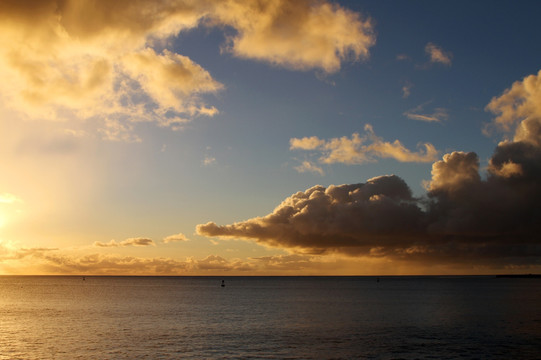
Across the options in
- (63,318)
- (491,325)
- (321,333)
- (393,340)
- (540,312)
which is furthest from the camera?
(540,312)

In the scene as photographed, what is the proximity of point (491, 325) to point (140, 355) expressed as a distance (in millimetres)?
61370

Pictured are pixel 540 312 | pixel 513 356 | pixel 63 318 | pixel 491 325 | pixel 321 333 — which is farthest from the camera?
pixel 540 312

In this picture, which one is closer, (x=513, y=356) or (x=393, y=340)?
(x=513, y=356)

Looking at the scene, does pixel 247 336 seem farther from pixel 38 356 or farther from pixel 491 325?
pixel 491 325

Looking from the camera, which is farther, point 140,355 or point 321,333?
point 321,333

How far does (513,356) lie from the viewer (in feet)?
179

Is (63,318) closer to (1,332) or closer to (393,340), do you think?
(1,332)

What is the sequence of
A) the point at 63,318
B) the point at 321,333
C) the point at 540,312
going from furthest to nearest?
Answer: the point at 540,312, the point at 63,318, the point at 321,333

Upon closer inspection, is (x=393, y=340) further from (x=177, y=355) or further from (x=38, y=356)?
(x=38, y=356)

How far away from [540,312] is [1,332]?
4286 inches

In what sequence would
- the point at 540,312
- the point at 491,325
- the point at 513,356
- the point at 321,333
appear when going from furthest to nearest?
the point at 540,312 < the point at 491,325 < the point at 321,333 < the point at 513,356

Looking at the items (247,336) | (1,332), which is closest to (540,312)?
(247,336)

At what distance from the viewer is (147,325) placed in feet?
278

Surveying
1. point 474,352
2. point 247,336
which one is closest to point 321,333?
point 247,336
